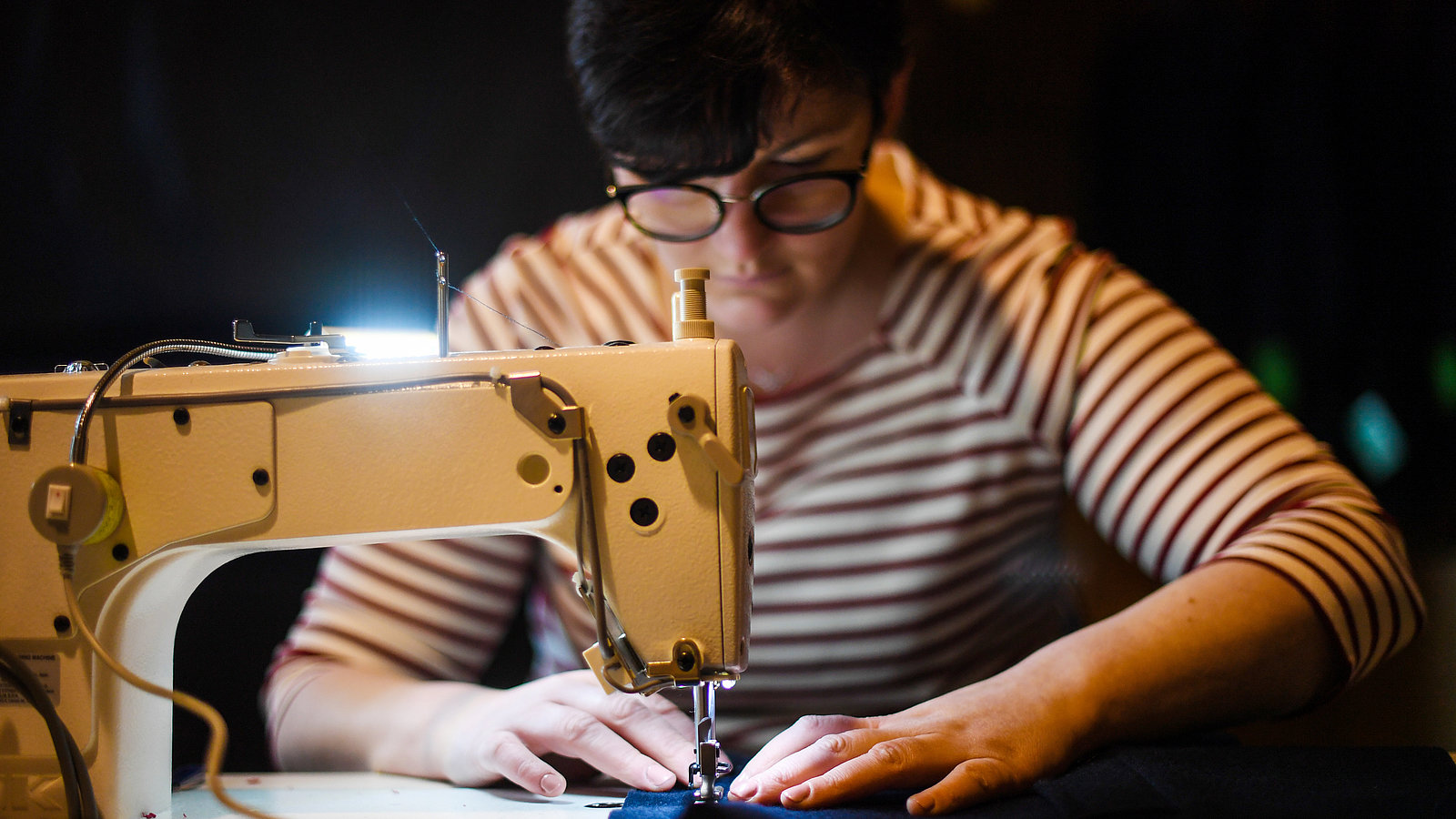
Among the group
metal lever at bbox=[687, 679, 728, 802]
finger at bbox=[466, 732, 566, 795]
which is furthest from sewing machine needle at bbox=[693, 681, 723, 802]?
finger at bbox=[466, 732, 566, 795]

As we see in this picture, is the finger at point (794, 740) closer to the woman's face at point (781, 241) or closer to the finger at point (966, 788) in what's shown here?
the finger at point (966, 788)

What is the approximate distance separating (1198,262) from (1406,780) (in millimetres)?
981

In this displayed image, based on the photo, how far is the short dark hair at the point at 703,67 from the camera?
93 centimetres

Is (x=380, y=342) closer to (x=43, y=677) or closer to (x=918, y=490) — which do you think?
(x=43, y=677)

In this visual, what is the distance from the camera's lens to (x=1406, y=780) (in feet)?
2.47

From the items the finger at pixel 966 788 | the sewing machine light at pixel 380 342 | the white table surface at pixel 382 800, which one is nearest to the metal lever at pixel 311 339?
the sewing machine light at pixel 380 342

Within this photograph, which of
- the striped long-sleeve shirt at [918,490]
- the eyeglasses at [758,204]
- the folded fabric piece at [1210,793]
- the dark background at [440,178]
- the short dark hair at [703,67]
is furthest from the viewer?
the dark background at [440,178]

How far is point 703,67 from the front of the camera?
0.93m

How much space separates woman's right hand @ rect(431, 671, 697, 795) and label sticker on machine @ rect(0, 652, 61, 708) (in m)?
0.35

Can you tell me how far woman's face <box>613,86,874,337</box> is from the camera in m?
1.02

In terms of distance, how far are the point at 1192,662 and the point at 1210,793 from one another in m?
0.20

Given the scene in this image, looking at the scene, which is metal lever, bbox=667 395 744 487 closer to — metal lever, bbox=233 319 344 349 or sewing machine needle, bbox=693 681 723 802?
sewing machine needle, bbox=693 681 723 802

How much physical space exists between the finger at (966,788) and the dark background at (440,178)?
1071mm

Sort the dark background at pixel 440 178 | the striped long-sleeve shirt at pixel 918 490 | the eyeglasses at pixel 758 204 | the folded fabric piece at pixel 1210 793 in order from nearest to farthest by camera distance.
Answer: the folded fabric piece at pixel 1210 793 < the eyeglasses at pixel 758 204 < the striped long-sleeve shirt at pixel 918 490 < the dark background at pixel 440 178
